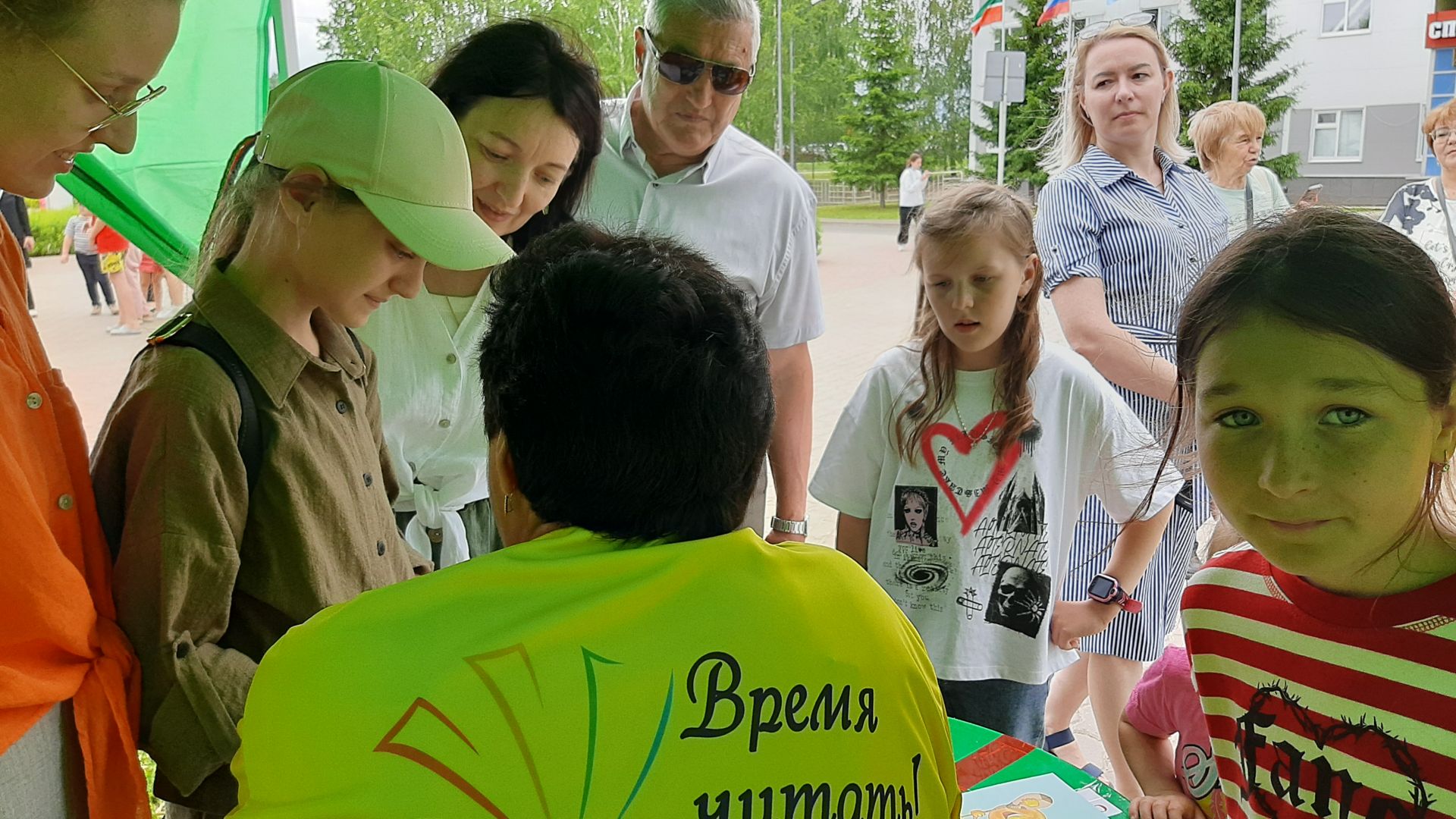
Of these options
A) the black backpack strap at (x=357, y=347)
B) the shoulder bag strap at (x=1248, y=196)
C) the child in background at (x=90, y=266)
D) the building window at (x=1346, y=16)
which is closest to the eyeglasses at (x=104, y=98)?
the black backpack strap at (x=357, y=347)

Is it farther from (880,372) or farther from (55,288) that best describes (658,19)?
(55,288)

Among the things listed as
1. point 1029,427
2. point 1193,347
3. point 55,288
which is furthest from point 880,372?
point 55,288

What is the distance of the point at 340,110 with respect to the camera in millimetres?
1330

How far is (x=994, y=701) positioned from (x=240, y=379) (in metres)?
1.40

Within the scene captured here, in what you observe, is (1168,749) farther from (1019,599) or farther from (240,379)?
(240,379)

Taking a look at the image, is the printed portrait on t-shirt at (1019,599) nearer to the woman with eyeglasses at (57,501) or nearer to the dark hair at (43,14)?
the woman with eyeglasses at (57,501)

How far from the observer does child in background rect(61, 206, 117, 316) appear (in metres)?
9.26

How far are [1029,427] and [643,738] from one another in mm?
Answer: 1294

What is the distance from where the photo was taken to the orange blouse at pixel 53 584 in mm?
1032

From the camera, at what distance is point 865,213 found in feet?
39.9

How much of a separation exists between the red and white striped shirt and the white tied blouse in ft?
3.93

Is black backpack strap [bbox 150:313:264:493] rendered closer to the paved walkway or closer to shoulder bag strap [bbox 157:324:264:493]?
shoulder bag strap [bbox 157:324:264:493]

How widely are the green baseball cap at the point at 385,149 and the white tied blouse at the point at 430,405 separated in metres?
0.48

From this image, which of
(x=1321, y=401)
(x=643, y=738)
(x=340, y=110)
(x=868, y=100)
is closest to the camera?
(x=643, y=738)
